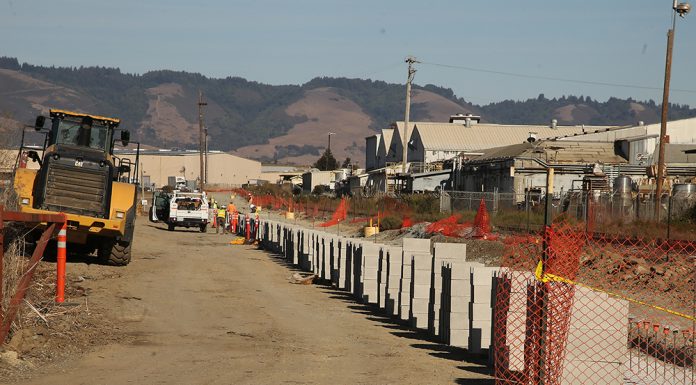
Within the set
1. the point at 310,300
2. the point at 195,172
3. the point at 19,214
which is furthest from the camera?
the point at 195,172

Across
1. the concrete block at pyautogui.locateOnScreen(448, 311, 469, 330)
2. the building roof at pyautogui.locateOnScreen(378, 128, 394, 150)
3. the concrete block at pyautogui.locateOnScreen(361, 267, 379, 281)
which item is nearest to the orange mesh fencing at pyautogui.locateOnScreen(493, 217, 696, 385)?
the concrete block at pyautogui.locateOnScreen(448, 311, 469, 330)

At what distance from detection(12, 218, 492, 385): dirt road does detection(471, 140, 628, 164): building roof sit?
124ft

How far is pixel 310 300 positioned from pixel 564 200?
72.3 feet

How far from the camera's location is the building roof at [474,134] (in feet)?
313

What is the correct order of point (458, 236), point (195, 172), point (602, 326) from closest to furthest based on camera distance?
point (602, 326) → point (458, 236) → point (195, 172)

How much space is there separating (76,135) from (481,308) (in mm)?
15372

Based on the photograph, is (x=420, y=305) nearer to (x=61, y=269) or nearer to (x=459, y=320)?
(x=459, y=320)

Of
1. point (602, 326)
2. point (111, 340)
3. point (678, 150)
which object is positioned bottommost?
point (111, 340)

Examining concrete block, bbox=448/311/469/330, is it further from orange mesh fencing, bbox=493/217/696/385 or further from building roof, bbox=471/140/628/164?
building roof, bbox=471/140/628/164

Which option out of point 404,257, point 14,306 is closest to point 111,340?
point 14,306

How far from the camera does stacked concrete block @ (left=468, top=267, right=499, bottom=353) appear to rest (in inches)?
510

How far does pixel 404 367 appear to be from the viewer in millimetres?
12555

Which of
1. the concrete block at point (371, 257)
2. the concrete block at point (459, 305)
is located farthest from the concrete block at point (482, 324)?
the concrete block at point (371, 257)

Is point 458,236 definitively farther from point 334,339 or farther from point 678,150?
point 678,150
